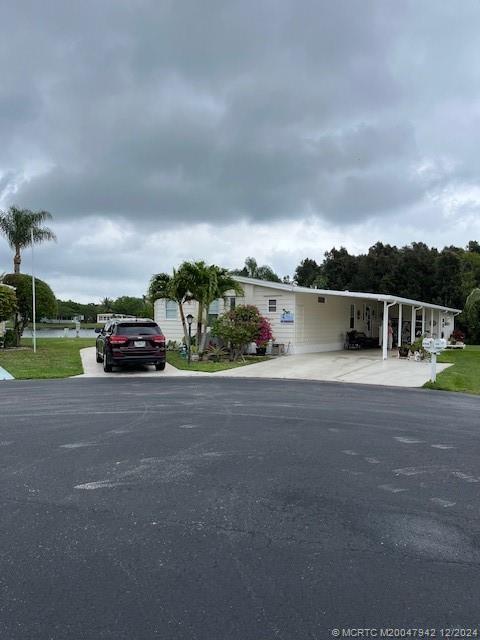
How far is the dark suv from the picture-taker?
14891 mm

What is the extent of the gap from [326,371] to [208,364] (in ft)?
13.7

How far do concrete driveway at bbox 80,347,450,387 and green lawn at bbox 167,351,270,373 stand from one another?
1.45 feet

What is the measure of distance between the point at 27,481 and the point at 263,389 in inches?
297

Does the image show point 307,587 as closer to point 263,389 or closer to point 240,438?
point 240,438

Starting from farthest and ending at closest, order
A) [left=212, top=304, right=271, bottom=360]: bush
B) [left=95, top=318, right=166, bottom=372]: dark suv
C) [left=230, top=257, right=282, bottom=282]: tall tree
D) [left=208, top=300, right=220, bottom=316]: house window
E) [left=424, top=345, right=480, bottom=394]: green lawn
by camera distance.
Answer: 1. [left=230, top=257, right=282, bottom=282]: tall tree
2. [left=208, top=300, right=220, bottom=316]: house window
3. [left=212, top=304, right=271, bottom=360]: bush
4. [left=95, top=318, right=166, bottom=372]: dark suv
5. [left=424, top=345, right=480, bottom=394]: green lawn

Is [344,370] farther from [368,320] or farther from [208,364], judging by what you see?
[368,320]

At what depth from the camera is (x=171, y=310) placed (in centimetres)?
2420

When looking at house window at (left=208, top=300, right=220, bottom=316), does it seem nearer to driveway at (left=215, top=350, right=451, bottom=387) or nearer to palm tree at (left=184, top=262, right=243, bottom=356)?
palm tree at (left=184, top=262, right=243, bottom=356)

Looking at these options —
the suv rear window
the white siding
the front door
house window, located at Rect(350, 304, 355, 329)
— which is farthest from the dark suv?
the front door

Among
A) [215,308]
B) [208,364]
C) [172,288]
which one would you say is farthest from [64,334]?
[208,364]

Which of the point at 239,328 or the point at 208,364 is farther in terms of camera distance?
the point at 239,328

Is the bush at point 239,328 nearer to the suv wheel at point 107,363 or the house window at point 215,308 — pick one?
the house window at point 215,308

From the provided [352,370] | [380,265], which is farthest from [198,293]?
[380,265]

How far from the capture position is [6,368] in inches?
629
